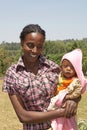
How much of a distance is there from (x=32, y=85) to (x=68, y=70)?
1.12 feet

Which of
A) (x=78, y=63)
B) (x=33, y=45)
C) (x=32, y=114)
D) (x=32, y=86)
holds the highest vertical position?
(x=33, y=45)

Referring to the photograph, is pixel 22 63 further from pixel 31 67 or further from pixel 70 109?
pixel 70 109

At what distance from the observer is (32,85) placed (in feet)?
9.28

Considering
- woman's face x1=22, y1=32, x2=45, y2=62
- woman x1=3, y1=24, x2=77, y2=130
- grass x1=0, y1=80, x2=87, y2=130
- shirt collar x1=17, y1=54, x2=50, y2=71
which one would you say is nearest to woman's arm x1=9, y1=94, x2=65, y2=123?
woman x1=3, y1=24, x2=77, y2=130

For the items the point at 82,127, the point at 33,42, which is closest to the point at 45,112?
the point at 33,42

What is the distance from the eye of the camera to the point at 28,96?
283 centimetres

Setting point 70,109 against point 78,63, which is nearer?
point 70,109

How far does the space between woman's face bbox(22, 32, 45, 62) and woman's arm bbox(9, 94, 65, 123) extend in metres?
0.35

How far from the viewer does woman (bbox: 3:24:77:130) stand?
9.19 ft

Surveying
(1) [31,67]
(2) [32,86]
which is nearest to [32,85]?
(2) [32,86]

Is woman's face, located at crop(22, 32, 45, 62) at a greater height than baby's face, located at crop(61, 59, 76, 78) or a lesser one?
greater

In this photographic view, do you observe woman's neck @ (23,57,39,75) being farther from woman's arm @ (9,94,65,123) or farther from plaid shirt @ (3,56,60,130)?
woman's arm @ (9,94,65,123)

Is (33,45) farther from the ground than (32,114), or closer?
farther from the ground

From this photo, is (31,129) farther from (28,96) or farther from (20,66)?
(20,66)
